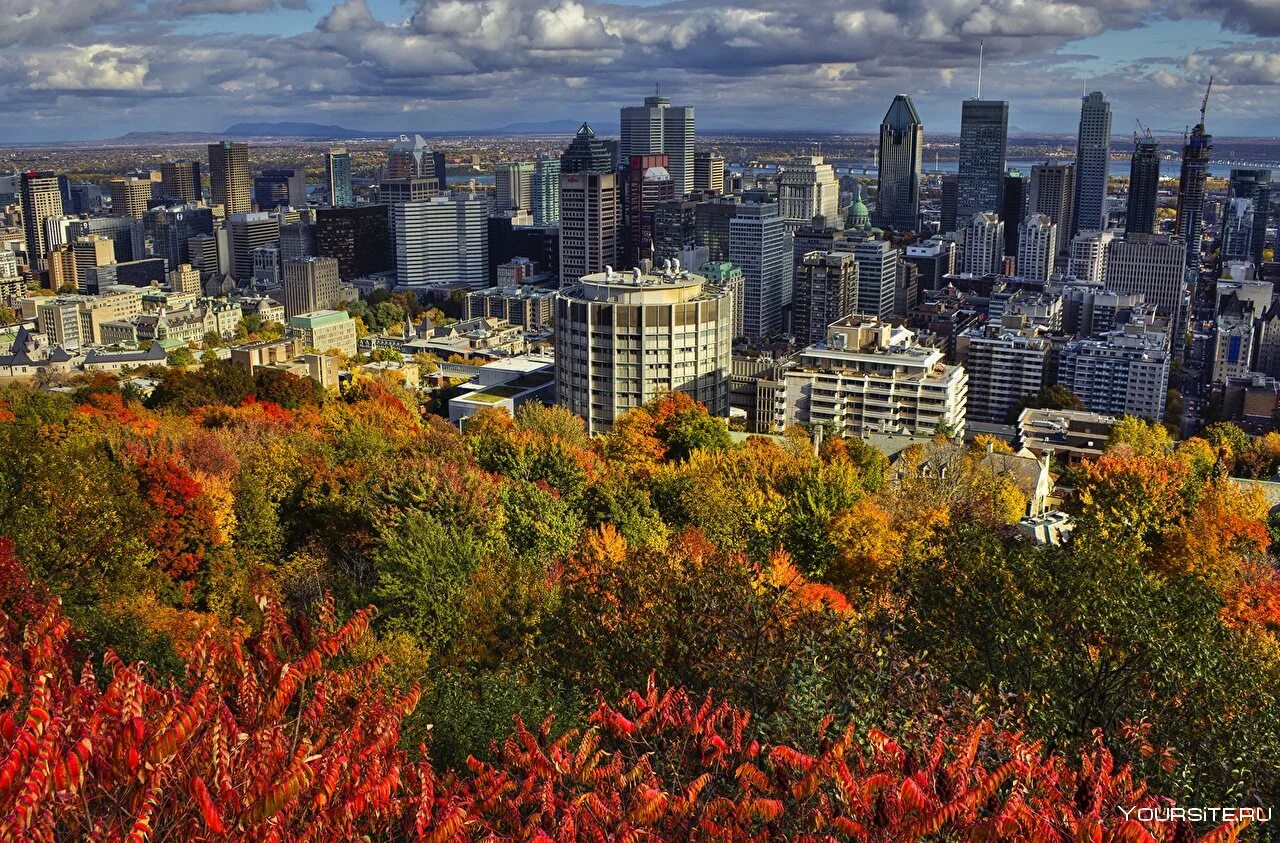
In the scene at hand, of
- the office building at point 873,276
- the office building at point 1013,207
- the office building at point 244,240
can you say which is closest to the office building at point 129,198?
the office building at point 244,240

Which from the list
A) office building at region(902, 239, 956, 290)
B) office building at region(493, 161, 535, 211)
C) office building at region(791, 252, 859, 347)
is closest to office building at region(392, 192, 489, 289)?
office building at region(791, 252, 859, 347)

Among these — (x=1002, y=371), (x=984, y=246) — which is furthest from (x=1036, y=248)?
(x=1002, y=371)

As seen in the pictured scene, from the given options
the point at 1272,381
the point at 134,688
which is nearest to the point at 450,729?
the point at 134,688

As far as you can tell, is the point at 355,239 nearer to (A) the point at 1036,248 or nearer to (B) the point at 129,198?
(B) the point at 129,198

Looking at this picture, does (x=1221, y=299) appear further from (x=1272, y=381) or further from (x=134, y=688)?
(x=134, y=688)

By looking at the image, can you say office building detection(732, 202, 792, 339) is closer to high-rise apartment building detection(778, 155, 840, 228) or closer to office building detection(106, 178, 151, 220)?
high-rise apartment building detection(778, 155, 840, 228)

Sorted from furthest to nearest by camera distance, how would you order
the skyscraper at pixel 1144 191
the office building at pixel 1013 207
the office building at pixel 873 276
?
1. the office building at pixel 1013 207
2. the skyscraper at pixel 1144 191
3. the office building at pixel 873 276

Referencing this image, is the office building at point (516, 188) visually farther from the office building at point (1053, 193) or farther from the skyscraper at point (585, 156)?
the office building at point (1053, 193)
